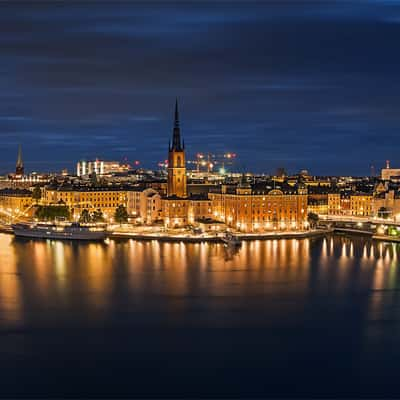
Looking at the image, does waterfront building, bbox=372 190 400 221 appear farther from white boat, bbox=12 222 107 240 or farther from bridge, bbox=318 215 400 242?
white boat, bbox=12 222 107 240

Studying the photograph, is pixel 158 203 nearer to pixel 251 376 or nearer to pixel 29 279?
pixel 29 279

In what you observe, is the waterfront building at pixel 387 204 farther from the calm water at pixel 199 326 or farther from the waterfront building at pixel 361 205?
the calm water at pixel 199 326

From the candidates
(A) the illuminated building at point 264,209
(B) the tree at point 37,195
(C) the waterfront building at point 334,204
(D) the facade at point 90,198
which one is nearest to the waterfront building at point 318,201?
(C) the waterfront building at point 334,204

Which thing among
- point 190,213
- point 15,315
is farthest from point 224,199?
point 15,315

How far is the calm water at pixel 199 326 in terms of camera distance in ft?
20.0

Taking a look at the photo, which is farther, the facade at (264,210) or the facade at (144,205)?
the facade at (144,205)

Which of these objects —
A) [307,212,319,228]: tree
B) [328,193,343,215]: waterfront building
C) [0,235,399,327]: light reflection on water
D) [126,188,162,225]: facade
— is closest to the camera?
[0,235,399,327]: light reflection on water

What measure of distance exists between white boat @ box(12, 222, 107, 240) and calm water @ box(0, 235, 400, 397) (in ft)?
11.2

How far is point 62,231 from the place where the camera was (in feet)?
54.4

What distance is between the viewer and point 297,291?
9.62 meters

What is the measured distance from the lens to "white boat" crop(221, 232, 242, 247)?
48.7 ft

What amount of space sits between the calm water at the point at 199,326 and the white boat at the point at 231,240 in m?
2.09

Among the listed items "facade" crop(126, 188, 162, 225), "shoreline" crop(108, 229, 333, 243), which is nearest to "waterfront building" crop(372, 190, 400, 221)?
"shoreline" crop(108, 229, 333, 243)

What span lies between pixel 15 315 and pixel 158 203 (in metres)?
11.2
